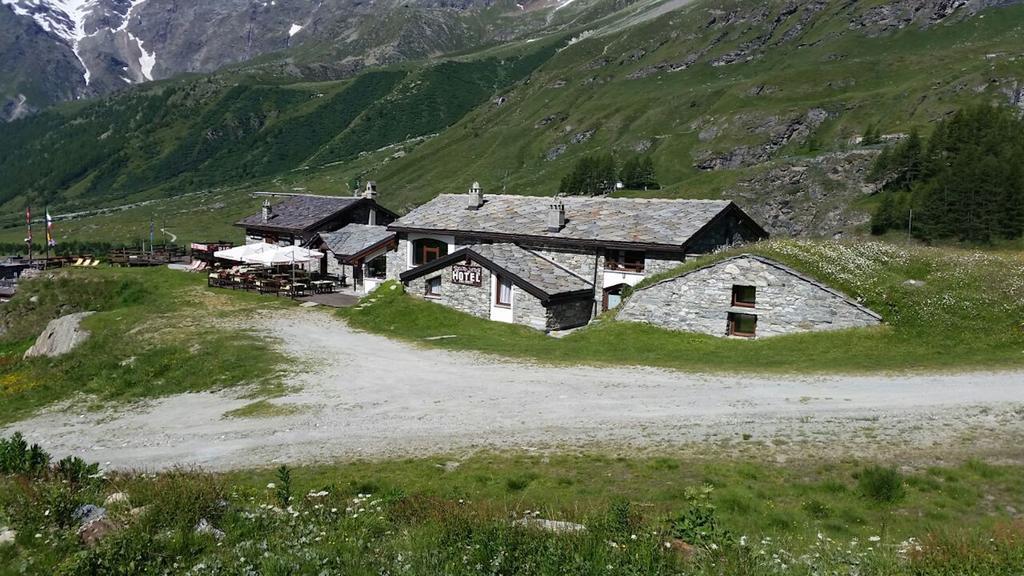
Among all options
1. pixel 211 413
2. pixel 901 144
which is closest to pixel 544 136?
pixel 901 144

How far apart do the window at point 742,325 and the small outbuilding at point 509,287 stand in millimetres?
9089

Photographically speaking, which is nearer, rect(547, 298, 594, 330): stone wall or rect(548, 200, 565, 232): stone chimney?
rect(547, 298, 594, 330): stone wall

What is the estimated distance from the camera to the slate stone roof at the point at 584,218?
125 ft

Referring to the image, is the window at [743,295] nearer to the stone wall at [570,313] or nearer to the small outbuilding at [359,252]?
the stone wall at [570,313]

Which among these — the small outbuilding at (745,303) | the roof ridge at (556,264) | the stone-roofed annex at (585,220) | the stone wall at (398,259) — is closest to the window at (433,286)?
the stone-roofed annex at (585,220)

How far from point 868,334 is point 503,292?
1811 centimetres

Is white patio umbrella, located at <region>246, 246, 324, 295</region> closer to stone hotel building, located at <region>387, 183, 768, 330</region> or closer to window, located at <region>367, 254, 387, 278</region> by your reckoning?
window, located at <region>367, 254, 387, 278</region>

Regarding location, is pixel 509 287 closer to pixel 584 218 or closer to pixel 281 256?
pixel 584 218

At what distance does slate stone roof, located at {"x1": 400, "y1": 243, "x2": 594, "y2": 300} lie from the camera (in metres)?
36.4

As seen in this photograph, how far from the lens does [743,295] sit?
31328 millimetres

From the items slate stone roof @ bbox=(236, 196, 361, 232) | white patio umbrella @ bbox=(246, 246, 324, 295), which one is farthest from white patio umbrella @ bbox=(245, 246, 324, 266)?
slate stone roof @ bbox=(236, 196, 361, 232)

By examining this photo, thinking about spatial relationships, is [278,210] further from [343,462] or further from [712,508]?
[712,508]

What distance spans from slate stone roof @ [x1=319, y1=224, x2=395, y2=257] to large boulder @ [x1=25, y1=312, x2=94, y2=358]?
17.9 metres

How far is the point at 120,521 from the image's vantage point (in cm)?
1013
